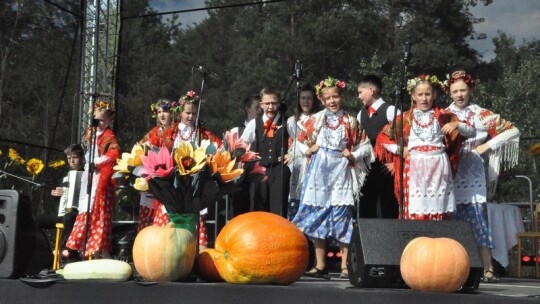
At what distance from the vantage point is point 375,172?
22.6 ft

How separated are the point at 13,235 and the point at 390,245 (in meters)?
1.51

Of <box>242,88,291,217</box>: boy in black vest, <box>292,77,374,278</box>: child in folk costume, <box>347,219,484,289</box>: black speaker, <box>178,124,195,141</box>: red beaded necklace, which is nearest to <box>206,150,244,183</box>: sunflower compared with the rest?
<box>347,219,484,289</box>: black speaker

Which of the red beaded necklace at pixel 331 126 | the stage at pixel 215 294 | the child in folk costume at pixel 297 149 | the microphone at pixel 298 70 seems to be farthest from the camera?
the child in folk costume at pixel 297 149

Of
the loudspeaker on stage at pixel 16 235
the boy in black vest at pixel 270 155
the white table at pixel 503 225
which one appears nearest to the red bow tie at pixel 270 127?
the boy in black vest at pixel 270 155

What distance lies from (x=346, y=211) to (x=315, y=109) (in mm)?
1175

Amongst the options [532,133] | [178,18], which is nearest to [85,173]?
[532,133]

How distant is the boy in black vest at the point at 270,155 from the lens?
6992 mm

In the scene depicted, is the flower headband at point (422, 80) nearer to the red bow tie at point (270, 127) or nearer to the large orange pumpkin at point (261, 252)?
the red bow tie at point (270, 127)

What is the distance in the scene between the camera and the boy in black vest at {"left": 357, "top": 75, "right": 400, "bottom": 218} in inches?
270

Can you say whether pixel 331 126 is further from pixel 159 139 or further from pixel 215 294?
pixel 215 294

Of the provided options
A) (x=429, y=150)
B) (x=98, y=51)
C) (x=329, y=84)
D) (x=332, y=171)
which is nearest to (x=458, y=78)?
(x=429, y=150)

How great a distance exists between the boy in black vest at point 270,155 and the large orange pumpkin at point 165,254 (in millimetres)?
3211

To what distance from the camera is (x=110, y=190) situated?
24.8 ft

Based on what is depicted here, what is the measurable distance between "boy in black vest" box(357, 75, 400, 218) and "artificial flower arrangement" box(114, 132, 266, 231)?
2.89 meters
